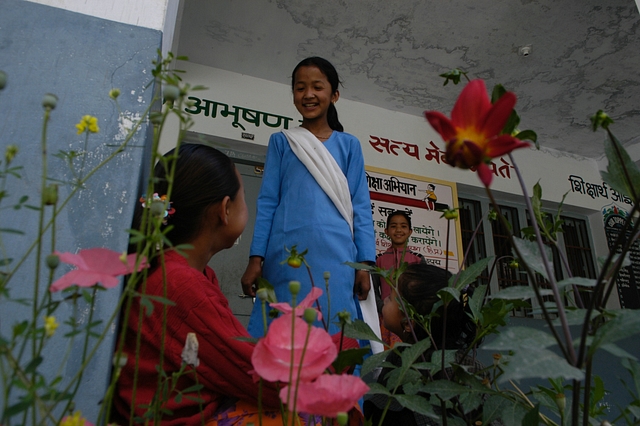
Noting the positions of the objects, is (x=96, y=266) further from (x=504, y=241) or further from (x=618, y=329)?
(x=504, y=241)

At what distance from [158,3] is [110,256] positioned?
802mm

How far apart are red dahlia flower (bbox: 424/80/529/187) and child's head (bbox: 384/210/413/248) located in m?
2.96

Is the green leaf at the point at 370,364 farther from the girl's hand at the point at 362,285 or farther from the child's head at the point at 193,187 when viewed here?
the girl's hand at the point at 362,285

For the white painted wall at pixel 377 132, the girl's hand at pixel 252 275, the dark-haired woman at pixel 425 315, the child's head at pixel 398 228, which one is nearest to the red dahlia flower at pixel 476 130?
the dark-haired woman at pixel 425 315

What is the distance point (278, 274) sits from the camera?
1422mm

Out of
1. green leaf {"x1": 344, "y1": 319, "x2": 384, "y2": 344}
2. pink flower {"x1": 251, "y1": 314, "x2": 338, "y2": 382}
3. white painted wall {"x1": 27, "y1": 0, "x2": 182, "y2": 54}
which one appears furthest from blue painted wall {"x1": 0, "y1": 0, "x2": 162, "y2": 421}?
pink flower {"x1": 251, "y1": 314, "x2": 338, "y2": 382}

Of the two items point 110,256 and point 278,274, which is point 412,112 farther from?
point 110,256

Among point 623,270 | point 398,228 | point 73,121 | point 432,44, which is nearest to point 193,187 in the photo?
point 73,121

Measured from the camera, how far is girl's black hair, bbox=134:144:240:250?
1.01m

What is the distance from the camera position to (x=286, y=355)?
0.36 metres

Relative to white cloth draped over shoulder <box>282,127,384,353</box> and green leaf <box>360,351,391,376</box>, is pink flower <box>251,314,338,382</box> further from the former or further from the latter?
white cloth draped over shoulder <box>282,127,384,353</box>

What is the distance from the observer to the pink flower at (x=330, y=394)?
1.10 ft

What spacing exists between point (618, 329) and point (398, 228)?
3.01 meters

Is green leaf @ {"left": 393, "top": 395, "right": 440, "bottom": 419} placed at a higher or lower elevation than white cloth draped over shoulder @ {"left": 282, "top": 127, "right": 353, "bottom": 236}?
lower
